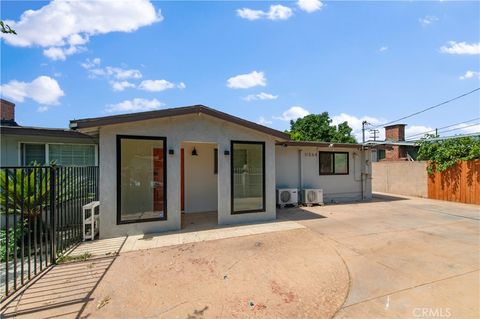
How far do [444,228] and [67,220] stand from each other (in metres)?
9.64

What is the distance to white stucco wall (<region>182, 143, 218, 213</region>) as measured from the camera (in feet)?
28.7

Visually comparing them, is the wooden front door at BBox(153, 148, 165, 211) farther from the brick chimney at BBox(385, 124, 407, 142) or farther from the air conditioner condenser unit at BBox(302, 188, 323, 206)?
the brick chimney at BBox(385, 124, 407, 142)

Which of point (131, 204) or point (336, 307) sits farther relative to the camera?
point (131, 204)

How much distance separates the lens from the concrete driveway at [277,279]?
300 centimetres

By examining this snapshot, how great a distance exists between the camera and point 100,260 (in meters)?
4.56

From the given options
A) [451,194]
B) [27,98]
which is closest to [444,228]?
[451,194]

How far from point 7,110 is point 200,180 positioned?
28.0ft

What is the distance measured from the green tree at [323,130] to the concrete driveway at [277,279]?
24464mm

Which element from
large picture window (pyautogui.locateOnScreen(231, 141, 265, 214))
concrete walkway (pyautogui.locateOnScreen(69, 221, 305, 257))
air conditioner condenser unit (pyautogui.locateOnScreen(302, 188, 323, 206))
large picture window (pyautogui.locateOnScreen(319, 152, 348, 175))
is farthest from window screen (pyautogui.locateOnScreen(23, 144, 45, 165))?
large picture window (pyautogui.locateOnScreen(319, 152, 348, 175))

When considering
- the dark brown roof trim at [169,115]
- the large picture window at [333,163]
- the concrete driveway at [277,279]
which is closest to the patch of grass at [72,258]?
the concrete driveway at [277,279]

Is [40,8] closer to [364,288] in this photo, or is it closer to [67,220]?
[67,220]

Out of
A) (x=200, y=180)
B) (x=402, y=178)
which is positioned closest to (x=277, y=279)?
(x=200, y=180)

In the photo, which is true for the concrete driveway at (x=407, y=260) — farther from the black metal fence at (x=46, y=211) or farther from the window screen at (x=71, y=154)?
the window screen at (x=71, y=154)

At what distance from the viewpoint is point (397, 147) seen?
73.0 ft
